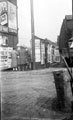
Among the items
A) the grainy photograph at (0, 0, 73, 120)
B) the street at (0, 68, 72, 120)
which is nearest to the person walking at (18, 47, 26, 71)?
the grainy photograph at (0, 0, 73, 120)

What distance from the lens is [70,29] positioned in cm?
225

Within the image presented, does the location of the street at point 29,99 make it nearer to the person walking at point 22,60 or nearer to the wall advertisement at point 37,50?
the person walking at point 22,60

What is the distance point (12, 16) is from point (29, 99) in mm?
1513

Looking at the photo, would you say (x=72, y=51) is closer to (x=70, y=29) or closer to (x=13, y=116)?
(x=70, y=29)

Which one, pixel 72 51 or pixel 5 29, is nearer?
pixel 5 29

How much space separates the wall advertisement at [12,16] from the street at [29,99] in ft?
1.51

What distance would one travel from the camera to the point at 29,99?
2.82m

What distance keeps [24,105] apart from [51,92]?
64 cm

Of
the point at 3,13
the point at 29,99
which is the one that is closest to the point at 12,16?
the point at 3,13

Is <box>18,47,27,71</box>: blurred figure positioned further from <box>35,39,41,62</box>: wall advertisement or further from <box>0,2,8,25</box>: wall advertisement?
<box>0,2,8,25</box>: wall advertisement

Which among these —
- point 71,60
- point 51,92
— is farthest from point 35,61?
point 51,92

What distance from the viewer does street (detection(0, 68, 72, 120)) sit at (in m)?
2.15

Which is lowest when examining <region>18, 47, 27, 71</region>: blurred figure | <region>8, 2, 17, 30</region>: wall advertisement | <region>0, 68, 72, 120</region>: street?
<region>0, 68, 72, 120</region>: street

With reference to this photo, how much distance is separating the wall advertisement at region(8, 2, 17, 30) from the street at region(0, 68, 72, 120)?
0.46 metres
